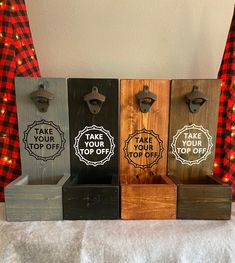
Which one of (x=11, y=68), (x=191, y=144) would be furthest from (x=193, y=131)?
(x=11, y=68)

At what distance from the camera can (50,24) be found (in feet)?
2.99

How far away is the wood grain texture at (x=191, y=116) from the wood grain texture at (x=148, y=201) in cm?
14

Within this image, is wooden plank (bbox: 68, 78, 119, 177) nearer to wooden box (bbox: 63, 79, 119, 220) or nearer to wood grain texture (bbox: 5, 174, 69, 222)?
wooden box (bbox: 63, 79, 119, 220)

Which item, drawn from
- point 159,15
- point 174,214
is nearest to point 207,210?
point 174,214

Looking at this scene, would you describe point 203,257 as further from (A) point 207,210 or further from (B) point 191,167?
(B) point 191,167

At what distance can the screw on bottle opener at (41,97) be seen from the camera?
2.18 ft

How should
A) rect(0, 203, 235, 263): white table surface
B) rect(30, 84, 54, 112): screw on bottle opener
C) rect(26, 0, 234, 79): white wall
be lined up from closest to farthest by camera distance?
rect(0, 203, 235, 263): white table surface, rect(30, 84, 54, 112): screw on bottle opener, rect(26, 0, 234, 79): white wall

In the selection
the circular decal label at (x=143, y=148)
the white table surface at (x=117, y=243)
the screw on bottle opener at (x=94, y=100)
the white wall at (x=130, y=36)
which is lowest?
the white table surface at (x=117, y=243)

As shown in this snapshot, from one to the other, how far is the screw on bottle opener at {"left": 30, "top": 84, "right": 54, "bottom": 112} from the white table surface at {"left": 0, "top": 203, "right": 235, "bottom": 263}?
0.36 meters

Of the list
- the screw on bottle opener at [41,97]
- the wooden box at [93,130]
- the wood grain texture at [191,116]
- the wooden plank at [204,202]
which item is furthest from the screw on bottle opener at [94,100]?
the wooden plank at [204,202]

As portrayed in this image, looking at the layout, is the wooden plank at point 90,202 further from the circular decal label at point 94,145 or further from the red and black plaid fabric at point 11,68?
the red and black plaid fabric at point 11,68

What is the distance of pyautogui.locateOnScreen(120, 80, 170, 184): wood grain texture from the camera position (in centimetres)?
71

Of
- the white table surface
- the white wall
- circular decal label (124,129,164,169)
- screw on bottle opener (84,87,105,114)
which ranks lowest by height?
the white table surface

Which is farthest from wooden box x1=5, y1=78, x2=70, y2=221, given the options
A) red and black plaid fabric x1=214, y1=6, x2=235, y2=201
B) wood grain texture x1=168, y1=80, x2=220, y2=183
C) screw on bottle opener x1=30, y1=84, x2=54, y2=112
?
red and black plaid fabric x1=214, y1=6, x2=235, y2=201
